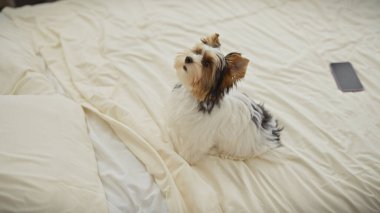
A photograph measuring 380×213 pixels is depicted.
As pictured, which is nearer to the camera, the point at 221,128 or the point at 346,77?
the point at 221,128

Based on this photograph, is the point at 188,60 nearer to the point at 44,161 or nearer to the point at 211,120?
the point at 211,120

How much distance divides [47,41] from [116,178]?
4.41 feet

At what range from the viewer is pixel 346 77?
6.62ft

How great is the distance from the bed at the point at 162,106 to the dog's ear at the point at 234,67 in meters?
0.51

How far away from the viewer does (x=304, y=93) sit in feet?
6.35

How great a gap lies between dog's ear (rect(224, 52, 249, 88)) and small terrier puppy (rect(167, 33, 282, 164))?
0.04 metres

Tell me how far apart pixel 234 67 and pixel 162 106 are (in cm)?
64

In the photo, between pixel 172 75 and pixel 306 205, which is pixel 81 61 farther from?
pixel 306 205

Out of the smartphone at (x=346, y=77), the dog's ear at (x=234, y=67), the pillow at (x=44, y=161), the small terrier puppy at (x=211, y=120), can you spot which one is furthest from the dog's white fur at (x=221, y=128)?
the smartphone at (x=346, y=77)

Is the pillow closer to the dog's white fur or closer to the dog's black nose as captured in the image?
the dog's white fur

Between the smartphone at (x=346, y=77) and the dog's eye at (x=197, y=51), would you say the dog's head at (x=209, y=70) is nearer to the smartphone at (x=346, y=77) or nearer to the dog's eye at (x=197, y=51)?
the dog's eye at (x=197, y=51)

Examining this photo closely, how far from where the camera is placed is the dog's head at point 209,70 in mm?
1383

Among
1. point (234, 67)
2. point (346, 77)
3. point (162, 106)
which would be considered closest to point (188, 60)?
point (234, 67)

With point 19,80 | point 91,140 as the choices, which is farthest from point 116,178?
point 19,80
